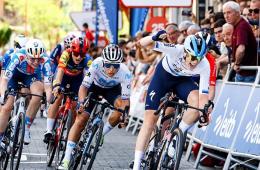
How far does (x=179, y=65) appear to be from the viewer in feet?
33.1

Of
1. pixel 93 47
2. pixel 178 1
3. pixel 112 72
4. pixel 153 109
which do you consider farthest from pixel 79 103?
pixel 93 47

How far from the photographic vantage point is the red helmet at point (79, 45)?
12.1m

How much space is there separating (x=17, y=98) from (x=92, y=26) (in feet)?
64.9

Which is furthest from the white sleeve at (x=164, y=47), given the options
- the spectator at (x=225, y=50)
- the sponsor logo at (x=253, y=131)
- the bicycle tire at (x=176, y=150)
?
the spectator at (x=225, y=50)

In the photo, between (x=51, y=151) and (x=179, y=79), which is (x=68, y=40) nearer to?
(x=51, y=151)

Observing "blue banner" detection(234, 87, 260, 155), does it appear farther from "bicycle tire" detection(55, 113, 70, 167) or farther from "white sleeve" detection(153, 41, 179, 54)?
"bicycle tire" detection(55, 113, 70, 167)

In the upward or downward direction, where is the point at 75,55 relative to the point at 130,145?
upward

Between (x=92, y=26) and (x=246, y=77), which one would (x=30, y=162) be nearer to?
(x=246, y=77)

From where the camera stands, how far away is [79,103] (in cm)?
1123

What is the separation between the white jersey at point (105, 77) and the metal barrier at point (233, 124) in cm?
162

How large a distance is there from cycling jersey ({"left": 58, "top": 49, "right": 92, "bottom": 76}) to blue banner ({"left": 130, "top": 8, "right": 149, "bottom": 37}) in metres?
9.17

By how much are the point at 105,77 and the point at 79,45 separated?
0.90 metres

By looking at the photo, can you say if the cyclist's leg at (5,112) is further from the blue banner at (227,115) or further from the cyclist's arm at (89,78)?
the blue banner at (227,115)

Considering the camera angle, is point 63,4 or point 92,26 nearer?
point 92,26
